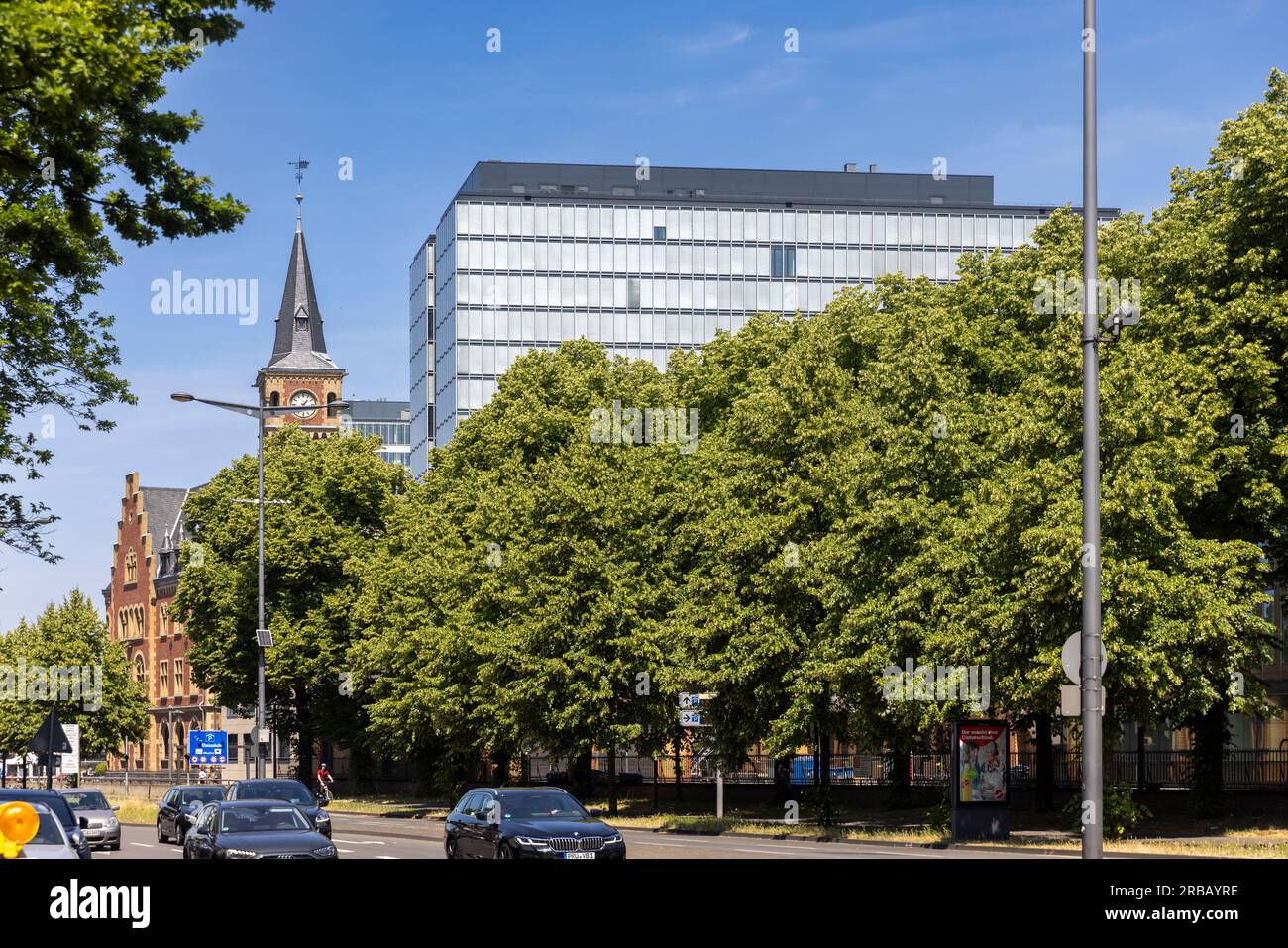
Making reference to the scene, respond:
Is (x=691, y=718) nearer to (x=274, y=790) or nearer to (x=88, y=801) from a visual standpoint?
(x=274, y=790)

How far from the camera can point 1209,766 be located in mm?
40875

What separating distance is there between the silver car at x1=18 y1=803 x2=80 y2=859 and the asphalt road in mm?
7416

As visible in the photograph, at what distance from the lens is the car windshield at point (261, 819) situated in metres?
23.4

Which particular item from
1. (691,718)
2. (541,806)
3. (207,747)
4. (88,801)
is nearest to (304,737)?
(207,747)

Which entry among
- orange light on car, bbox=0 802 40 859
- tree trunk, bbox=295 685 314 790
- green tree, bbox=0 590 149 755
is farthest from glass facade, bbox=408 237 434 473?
orange light on car, bbox=0 802 40 859

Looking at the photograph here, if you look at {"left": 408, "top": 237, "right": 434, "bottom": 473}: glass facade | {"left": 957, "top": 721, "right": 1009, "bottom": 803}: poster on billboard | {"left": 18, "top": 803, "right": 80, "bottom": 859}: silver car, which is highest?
{"left": 408, "top": 237, "right": 434, "bottom": 473}: glass facade

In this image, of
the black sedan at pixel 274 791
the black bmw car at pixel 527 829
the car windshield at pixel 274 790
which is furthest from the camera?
the car windshield at pixel 274 790

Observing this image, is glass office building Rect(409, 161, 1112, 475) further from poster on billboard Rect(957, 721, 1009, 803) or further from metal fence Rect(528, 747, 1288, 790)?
poster on billboard Rect(957, 721, 1009, 803)

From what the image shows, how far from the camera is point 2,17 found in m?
15.5

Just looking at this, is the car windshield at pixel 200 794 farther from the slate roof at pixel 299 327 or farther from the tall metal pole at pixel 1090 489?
the slate roof at pixel 299 327

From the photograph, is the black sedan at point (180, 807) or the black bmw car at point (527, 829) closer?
the black bmw car at point (527, 829)

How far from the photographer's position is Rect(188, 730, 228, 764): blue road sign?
5961 cm

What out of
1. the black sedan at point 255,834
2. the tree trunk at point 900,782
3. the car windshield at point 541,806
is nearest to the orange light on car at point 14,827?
the black sedan at point 255,834
